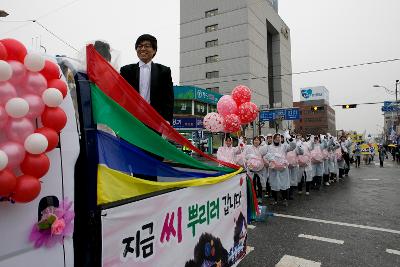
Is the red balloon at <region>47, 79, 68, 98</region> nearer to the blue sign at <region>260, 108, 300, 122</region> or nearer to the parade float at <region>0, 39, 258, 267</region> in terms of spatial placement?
the parade float at <region>0, 39, 258, 267</region>

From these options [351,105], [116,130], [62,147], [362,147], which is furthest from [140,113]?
[351,105]

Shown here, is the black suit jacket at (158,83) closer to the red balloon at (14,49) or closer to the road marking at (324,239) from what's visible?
the red balloon at (14,49)

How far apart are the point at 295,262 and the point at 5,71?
411 centimetres

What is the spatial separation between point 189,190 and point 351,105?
1262 inches

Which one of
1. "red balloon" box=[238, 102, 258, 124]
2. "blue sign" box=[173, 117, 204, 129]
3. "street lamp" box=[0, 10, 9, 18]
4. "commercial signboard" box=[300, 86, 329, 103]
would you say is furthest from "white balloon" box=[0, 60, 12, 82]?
"commercial signboard" box=[300, 86, 329, 103]

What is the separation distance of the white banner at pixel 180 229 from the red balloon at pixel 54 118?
53cm

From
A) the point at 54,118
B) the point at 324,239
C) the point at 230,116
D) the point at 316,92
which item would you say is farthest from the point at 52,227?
the point at 316,92

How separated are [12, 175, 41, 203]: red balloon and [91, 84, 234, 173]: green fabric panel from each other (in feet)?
2.06

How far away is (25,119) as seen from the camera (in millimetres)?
1450

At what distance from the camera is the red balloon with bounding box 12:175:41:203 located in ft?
4.53

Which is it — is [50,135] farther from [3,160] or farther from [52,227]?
[52,227]

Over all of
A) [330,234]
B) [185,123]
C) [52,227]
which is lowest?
[330,234]

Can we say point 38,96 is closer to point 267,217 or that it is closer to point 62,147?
point 62,147

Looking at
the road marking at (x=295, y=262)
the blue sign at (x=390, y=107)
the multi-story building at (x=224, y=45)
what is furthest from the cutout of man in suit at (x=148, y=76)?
the multi-story building at (x=224, y=45)
